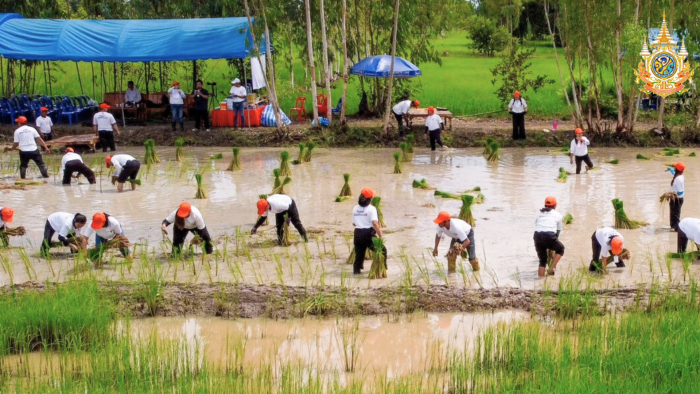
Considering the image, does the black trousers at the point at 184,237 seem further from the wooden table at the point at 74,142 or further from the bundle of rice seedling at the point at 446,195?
the wooden table at the point at 74,142

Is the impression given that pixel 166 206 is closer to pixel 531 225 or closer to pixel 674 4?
pixel 531 225

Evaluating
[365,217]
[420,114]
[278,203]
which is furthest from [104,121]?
[365,217]

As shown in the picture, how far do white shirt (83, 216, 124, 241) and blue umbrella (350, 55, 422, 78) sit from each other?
12.7 m

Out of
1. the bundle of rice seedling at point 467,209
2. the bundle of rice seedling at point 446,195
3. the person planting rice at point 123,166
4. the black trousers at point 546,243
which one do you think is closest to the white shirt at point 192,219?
the bundle of rice seedling at point 467,209

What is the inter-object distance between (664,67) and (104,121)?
44.0ft

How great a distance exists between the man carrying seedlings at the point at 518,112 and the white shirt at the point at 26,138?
11.0 meters

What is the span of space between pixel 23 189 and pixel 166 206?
3.51m

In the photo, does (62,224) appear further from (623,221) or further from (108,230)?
(623,221)

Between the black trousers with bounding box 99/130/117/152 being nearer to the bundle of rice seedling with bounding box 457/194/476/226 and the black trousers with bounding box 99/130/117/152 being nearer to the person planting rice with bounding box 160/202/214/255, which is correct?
the person planting rice with bounding box 160/202/214/255

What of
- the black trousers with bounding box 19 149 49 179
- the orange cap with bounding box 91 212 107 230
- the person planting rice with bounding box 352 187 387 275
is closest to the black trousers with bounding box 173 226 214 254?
the orange cap with bounding box 91 212 107 230

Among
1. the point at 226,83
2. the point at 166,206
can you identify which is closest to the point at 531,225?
the point at 166,206

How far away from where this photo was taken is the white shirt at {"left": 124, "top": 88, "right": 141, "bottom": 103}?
25.1 meters

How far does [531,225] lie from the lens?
1365cm

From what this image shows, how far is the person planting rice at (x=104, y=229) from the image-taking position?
444 inches
